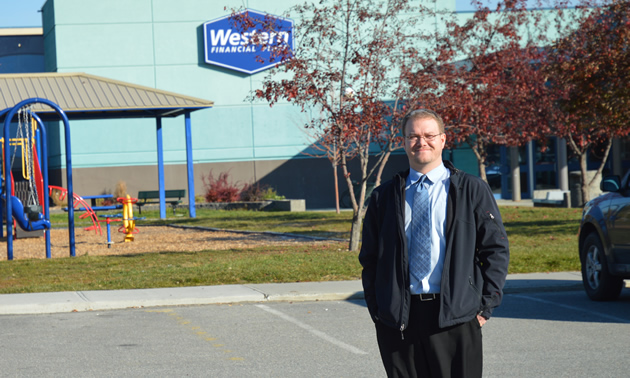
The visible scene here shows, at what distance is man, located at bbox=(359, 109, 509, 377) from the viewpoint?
3.82 meters

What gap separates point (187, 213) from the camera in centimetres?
2973

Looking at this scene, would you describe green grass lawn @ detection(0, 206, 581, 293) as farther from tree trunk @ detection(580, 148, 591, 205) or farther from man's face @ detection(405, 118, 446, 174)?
man's face @ detection(405, 118, 446, 174)

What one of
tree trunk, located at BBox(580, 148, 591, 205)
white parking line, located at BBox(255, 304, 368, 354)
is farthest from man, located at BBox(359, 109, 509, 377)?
tree trunk, located at BBox(580, 148, 591, 205)

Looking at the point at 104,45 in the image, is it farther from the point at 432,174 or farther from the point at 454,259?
the point at 454,259

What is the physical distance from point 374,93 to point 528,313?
708cm

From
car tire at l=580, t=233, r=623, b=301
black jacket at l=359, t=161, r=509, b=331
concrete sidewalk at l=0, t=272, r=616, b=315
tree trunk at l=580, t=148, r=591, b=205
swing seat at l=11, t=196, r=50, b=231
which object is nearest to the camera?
black jacket at l=359, t=161, r=509, b=331

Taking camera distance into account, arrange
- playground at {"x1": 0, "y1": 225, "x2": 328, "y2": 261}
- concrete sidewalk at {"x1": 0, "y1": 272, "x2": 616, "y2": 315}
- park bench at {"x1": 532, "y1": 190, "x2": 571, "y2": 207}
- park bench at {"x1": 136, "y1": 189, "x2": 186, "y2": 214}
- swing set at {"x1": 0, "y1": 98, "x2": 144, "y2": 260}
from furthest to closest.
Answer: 1. park bench at {"x1": 136, "y1": 189, "x2": 186, "y2": 214}
2. park bench at {"x1": 532, "y1": 190, "x2": 571, "y2": 207}
3. playground at {"x1": 0, "y1": 225, "x2": 328, "y2": 261}
4. swing set at {"x1": 0, "y1": 98, "x2": 144, "y2": 260}
5. concrete sidewalk at {"x1": 0, "y1": 272, "x2": 616, "y2": 315}

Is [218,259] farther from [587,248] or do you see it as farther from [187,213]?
[187,213]

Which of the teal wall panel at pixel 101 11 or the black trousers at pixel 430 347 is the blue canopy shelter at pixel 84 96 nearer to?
the teal wall panel at pixel 101 11

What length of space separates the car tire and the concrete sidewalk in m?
1.13

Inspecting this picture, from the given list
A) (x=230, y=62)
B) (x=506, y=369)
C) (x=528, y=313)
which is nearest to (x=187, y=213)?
(x=230, y=62)

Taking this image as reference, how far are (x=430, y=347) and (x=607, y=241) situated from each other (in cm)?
659

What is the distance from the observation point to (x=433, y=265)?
12.6ft

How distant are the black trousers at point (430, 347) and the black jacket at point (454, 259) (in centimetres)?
7
